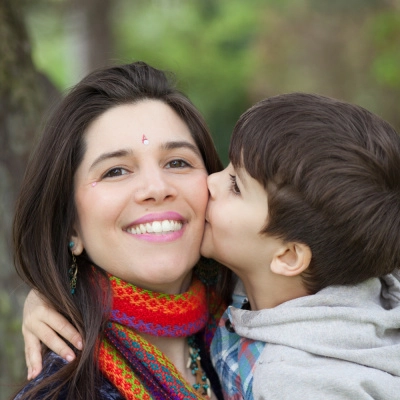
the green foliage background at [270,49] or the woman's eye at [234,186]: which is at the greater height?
the woman's eye at [234,186]

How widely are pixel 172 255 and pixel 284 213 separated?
0.46 metres

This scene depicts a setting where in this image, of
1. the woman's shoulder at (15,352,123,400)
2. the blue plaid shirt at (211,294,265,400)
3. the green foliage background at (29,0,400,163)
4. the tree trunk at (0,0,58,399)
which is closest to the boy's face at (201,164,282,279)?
the blue plaid shirt at (211,294,265,400)

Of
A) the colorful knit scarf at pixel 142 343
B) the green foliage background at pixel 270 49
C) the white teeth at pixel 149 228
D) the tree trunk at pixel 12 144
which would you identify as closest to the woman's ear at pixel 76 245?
the colorful knit scarf at pixel 142 343

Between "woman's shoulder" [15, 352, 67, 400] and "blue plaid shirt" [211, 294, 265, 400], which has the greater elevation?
"woman's shoulder" [15, 352, 67, 400]

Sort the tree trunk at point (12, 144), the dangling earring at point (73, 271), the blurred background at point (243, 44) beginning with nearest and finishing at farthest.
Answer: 1. the dangling earring at point (73, 271)
2. the tree trunk at point (12, 144)
3. the blurred background at point (243, 44)

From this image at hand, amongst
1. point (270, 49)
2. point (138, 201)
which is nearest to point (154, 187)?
point (138, 201)

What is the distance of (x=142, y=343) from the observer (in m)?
2.42

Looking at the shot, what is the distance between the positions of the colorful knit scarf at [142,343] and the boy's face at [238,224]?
268mm

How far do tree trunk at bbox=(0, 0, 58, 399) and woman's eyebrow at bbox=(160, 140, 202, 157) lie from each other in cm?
134

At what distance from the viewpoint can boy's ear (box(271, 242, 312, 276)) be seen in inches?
91.1

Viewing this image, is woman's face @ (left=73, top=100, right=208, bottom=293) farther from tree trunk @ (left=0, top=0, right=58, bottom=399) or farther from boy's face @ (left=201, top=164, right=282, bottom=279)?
tree trunk @ (left=0, top=0, right=58, bottom=399)

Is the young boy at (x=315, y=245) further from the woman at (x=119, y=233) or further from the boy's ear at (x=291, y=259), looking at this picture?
the woman at (x=119, y=233)

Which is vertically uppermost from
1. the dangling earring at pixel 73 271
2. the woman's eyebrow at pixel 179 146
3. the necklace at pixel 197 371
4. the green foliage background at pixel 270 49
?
the woman's eyebrow at pixel 179 146

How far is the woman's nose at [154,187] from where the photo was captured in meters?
2.44
